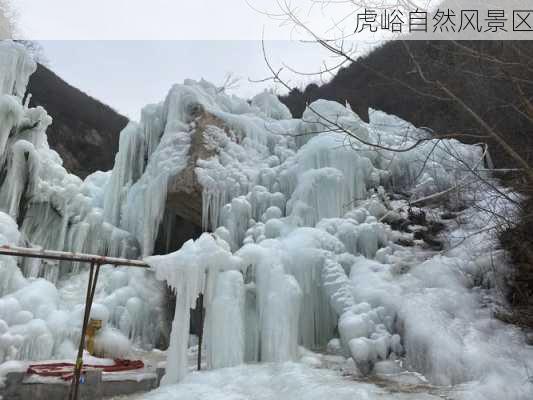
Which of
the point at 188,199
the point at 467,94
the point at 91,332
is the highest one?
the point at 467,94

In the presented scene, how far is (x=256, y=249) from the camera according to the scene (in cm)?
597

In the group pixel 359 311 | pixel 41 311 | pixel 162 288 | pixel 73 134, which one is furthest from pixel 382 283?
pixel 73 134

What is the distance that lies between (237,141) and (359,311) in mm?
5143

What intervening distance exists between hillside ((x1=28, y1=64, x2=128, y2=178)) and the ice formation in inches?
275

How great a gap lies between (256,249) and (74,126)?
15.5 meters

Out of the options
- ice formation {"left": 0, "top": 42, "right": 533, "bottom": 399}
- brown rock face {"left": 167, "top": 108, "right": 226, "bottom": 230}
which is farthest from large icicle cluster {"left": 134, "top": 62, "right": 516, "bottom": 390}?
brown rock face {"left": 167, "top": 108, "right": 226, "bottom": 230}

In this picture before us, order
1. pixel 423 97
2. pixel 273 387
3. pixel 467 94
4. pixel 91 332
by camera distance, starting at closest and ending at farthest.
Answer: pixel 273 387, pixel 91 332, pixel 467 94, pixel 423 97

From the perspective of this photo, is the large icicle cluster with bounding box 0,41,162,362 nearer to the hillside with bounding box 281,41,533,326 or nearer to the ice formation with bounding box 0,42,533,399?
the ice formation with bounding box 0,42,533,399

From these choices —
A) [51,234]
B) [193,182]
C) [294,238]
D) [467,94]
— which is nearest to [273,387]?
[294,238]

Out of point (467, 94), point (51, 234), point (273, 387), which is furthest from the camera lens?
point (51, 234)

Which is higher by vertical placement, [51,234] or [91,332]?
[51,234]

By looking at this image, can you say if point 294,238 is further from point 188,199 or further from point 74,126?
point 74,126

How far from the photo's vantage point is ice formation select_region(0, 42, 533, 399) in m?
4.93

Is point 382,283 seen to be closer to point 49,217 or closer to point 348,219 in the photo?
point 348,219
